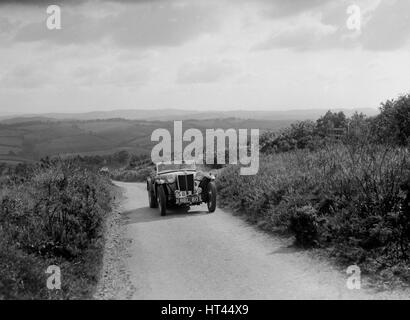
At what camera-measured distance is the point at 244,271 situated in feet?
32.3

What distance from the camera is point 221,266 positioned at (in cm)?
1026

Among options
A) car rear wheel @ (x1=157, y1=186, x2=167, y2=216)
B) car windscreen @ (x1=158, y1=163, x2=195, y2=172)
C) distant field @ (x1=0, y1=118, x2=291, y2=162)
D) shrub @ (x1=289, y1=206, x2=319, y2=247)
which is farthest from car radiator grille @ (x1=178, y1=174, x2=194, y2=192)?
distant field @ (x1=0, y1=118, x2=291, y2=162)

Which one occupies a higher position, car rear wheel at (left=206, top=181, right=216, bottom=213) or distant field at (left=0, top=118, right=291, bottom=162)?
car rear wheel at (left=206, top=181, right=216, bottom=213)

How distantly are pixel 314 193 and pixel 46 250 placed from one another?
7.51 meters

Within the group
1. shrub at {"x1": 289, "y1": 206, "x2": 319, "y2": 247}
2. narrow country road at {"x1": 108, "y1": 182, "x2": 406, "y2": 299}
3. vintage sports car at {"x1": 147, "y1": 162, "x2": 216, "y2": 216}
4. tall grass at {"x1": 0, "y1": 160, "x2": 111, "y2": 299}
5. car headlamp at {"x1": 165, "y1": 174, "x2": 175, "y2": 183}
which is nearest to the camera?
tall grass at {"x1": 0, "y1": 160, "x2": 111, "y2": 299}

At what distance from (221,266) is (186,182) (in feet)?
24.5

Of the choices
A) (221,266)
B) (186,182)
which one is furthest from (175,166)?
(221,266)

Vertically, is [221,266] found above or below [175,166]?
below

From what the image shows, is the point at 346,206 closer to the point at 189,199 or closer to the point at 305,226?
the point at 305,226

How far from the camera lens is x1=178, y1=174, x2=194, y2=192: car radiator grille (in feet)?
57.4

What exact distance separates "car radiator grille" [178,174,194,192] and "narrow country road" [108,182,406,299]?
7.08ft

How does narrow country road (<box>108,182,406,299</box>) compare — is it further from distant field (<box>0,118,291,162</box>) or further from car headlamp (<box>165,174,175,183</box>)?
distant field (<box>0,118,291,162</box>)
